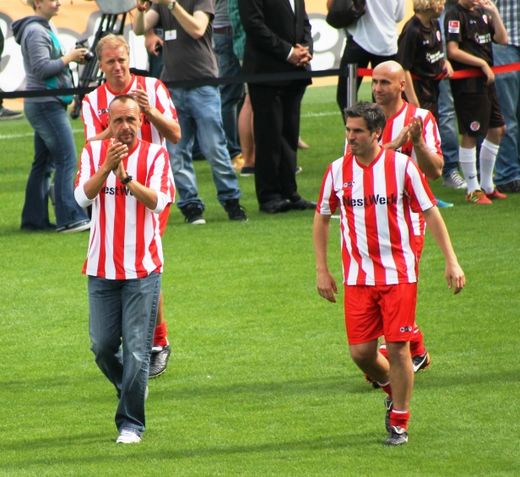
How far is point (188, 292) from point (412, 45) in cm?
364

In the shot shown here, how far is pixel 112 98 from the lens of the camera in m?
9.26

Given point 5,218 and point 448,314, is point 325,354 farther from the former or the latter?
point 5,218

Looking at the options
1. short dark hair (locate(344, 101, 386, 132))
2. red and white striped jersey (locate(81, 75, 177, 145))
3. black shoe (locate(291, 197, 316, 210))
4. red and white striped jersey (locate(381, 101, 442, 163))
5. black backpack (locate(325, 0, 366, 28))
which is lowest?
black shoe (locate(291, 197, 316, 210))

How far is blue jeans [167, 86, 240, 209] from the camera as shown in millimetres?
13125

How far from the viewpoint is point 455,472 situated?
6.89 metres

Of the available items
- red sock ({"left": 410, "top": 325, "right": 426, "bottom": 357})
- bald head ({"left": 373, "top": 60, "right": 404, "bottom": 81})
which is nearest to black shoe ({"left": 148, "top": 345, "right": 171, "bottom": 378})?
red sock ({"left": 410, "top": 325, "right": 426, "bottom": 357})

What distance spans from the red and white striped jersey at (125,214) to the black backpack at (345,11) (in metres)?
6.25

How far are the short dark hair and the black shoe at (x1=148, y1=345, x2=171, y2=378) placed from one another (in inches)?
92.7

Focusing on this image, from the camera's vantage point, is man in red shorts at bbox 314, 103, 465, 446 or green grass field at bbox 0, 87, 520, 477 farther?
man in red shorts at bbox 314, 103, 465, 446

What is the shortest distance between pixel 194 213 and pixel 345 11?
2416mm

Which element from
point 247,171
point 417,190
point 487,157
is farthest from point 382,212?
point 247,171

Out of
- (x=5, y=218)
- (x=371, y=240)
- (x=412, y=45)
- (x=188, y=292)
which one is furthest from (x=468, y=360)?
(x=5, y=218)

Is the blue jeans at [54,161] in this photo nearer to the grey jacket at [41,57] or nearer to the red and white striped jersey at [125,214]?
the grey jacket at [41,57]

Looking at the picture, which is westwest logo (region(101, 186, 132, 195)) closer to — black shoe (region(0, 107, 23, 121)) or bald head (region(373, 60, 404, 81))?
bald head (region(373, 60, 404, 81))
